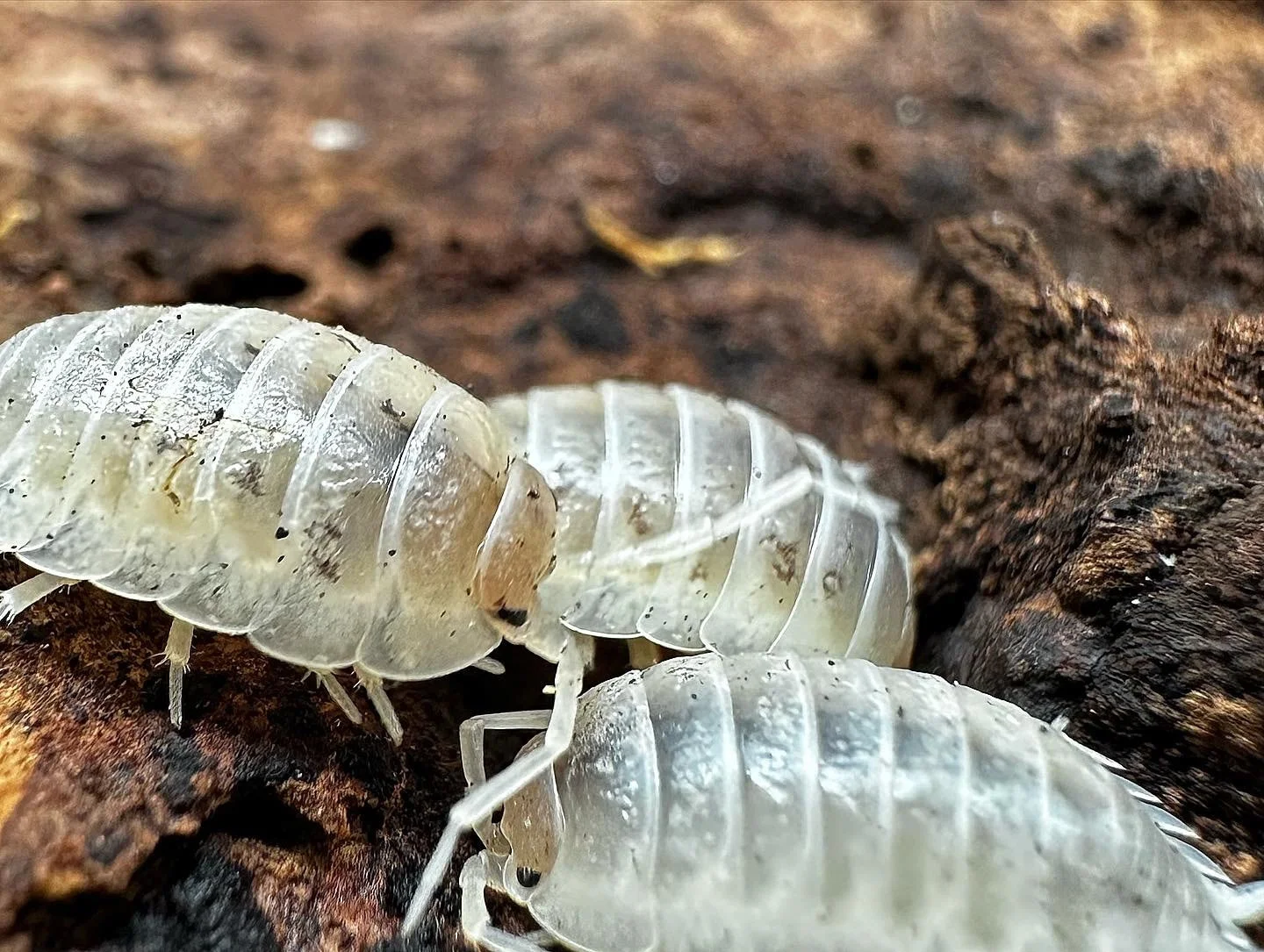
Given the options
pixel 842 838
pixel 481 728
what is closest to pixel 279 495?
pixel 481 728

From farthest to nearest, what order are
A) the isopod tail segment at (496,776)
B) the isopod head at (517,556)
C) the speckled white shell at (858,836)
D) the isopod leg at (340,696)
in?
the isopod head at (517,556) → the isopod leg at (340,696) → the isopod tail segment at (496,776) → the speckled white shell at (858,836)

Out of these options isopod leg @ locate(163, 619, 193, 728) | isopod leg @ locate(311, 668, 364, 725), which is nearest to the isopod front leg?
isopod leg @ locate(311, 668, 364, 725)

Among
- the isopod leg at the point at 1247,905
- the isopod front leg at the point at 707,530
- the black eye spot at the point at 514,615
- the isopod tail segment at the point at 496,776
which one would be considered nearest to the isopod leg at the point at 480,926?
the isopod tail segment at the point at 496,776

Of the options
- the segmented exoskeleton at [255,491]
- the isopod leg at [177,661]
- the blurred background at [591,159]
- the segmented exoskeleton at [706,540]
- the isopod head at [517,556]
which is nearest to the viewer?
the isopod leg at [177,661]

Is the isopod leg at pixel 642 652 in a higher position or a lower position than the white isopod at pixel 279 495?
lower

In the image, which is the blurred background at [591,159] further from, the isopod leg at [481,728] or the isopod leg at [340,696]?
the isopod leg at [481,728]

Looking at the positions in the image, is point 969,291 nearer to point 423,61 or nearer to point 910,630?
point 910,630

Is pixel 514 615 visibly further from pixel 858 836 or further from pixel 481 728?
pixel 858 836
